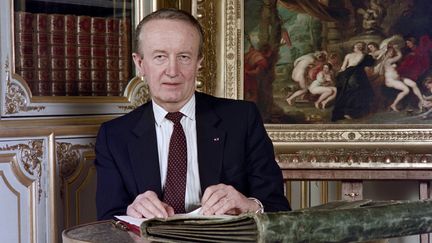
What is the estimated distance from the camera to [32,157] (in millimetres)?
3762

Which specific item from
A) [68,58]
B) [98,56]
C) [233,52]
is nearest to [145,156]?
[68,58]

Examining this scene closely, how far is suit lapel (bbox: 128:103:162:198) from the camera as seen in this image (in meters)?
3.02

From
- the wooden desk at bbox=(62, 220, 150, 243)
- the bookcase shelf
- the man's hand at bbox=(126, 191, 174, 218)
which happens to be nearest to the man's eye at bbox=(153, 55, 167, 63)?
the man's hand at bbox=(126, 191, 174, 218)

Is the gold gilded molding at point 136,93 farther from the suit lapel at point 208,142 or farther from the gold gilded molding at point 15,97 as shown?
the suit lapel at point 208,142

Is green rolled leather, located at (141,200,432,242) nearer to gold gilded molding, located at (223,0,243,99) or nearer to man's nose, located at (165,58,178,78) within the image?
man's nose, located at (165,58,178,78)

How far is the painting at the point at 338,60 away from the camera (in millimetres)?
4676

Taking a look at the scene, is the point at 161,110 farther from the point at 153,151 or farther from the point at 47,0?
the point at 47,0

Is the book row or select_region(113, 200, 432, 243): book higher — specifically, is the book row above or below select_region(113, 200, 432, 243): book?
above

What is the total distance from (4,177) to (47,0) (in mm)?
978

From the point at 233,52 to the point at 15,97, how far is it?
1.67m

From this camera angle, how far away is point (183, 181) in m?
3.03

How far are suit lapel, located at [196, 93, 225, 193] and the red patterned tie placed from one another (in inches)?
3.5

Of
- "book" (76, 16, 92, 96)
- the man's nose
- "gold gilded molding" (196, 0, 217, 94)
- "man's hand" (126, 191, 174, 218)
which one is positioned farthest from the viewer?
"gold gilded molding" (196, 0, 217, 94)

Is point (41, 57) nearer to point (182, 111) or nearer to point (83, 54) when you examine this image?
point (83, 54)
